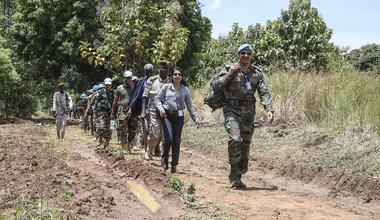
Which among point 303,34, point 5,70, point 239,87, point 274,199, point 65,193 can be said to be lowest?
point 274,199

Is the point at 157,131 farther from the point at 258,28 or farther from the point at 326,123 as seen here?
the point at 258,28

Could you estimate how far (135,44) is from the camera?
48.8 feet

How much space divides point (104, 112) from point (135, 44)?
4.38 metres

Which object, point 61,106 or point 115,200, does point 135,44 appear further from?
point 115,200

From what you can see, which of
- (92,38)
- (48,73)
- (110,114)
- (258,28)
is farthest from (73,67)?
(110,114)

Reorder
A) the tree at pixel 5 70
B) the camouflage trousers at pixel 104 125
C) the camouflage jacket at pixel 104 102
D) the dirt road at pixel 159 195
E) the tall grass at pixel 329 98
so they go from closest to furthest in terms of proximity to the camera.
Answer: the dirt road at pixel 159 195 < the tall grass at pixel 329 98 < the camouflage trousers at pixel 104 125 < the camouflage jacket at pixel 104 102 < the tree at pixel 5 70

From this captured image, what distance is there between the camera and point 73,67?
88.3ft

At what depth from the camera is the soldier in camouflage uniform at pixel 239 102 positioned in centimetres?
654

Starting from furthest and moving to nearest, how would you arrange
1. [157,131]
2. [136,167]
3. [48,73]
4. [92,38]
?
[48,73] → [92,38] → [157,131] → [136,167]

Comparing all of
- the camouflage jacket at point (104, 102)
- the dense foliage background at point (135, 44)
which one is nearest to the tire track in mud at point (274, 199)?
the camouflage jacket at point (104, 102)

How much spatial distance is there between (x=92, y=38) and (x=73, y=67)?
185 inches

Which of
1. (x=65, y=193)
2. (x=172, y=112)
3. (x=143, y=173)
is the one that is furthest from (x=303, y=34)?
(x=65, y=193)

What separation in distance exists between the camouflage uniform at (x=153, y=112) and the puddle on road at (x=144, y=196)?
2.16 m

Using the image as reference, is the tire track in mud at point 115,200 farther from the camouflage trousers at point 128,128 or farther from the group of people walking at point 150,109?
the camouflage trousers at point 128,128
